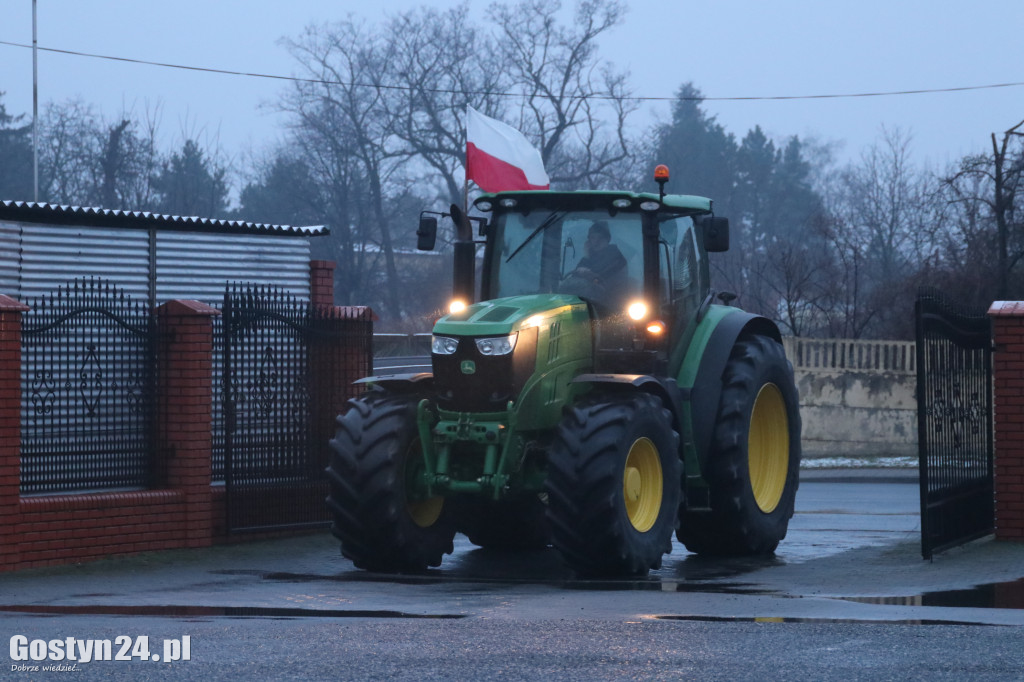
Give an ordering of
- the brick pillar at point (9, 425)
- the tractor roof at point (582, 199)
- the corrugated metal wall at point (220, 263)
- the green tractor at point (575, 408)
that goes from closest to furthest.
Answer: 1. the green tractor at point (575, 408)
2. the brick pillar at point (9, 425)
3. the tractor roof at point (582, 199)
4. the corrugated metal wall at point (220, 263)

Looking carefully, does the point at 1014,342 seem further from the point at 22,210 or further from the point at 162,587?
the point at 22,210

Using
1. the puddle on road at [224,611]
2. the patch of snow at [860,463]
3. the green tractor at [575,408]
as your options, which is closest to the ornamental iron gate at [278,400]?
the green tractor at [575,408]

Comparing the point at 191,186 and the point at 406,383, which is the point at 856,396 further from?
the point at 191,186

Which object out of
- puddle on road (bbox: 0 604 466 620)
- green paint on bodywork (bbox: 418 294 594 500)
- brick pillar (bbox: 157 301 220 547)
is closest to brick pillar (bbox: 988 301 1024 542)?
green paint on bodywork (bbox: 418 294 594 500)

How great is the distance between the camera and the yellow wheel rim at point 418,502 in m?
10.4

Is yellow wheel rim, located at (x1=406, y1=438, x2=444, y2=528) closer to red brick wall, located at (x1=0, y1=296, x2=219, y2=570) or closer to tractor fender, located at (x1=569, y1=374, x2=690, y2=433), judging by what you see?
tractor fender, located at (x1=569, y1=374, x2=690, y2=433)

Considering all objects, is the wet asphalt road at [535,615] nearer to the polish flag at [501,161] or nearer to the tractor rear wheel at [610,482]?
the tractor rear wheel at [610,482]

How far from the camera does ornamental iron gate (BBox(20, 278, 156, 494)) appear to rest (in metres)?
11.1

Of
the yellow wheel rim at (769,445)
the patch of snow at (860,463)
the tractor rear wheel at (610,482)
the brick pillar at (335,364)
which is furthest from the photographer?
the patch of snow at (860,463)

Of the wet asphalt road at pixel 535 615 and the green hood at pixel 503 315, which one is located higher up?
the green hood at pixel 503 315

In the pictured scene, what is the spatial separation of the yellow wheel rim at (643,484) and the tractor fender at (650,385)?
41cm

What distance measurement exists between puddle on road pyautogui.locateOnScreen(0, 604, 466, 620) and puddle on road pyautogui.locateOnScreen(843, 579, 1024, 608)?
2625mm

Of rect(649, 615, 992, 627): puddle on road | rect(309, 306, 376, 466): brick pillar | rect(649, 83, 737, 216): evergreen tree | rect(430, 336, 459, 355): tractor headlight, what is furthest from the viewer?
rect(649, 83, 737, 216): evergreen tree

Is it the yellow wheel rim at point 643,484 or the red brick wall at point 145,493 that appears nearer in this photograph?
the yellow wheel rim at point 643,484
